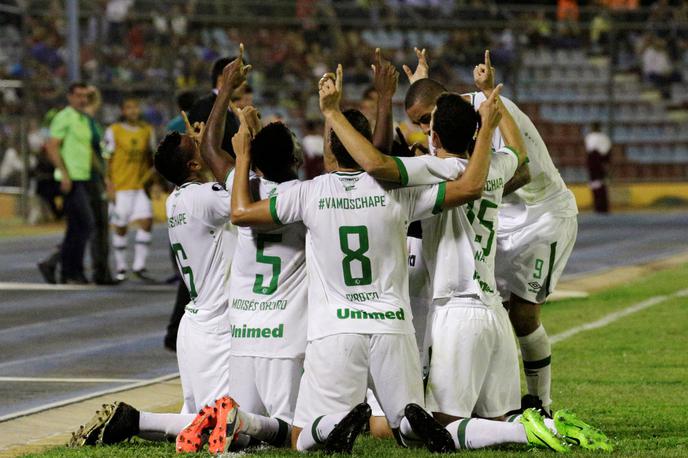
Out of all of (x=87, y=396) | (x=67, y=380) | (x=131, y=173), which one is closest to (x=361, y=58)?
(x=131, y=173)

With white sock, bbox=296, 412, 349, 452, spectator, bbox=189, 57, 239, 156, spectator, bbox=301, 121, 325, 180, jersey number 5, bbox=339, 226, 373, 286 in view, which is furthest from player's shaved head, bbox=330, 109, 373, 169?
spectator, bbox=301, 121, 325, 180

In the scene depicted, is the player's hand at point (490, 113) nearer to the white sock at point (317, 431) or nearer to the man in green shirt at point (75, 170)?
the white sock at point (317, 431)

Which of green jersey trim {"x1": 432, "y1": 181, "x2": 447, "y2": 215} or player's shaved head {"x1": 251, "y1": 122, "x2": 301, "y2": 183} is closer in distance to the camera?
green jersey trim {"x1": 432, "y1": 181, "x2": 447, "y2": 215}

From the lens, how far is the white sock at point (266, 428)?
→ 712cm

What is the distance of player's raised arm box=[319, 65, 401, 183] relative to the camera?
23.0ft

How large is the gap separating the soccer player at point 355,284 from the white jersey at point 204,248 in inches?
29.8

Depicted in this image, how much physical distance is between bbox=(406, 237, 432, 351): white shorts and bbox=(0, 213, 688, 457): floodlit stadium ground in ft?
2.29

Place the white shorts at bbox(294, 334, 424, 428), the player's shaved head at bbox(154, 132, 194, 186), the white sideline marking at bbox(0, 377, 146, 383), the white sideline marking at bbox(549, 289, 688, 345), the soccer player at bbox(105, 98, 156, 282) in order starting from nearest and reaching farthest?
the white shorts at bbox(294, 334, 424, 428) < the player's shaved head at bbox(154, 132, 194, 186) < the white sideline marking at bbox(0, 377, 146, 383) < the white sideline marking at bbox(549, 289, 688, 345) < the soccer player at bbox(105, 98, 156, 282)

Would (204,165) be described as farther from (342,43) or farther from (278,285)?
(342,43)

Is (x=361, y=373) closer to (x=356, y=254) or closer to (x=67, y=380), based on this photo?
(x=356, y=254)

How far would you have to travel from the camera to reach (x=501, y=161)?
7.73m

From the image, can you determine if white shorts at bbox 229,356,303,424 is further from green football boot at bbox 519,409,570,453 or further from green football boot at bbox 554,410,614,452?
green football boot at bbox 554,410,614,452

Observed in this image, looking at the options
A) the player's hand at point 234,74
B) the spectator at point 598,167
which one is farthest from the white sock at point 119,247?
the spectator at point 598,167

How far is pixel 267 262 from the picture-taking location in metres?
7.43
